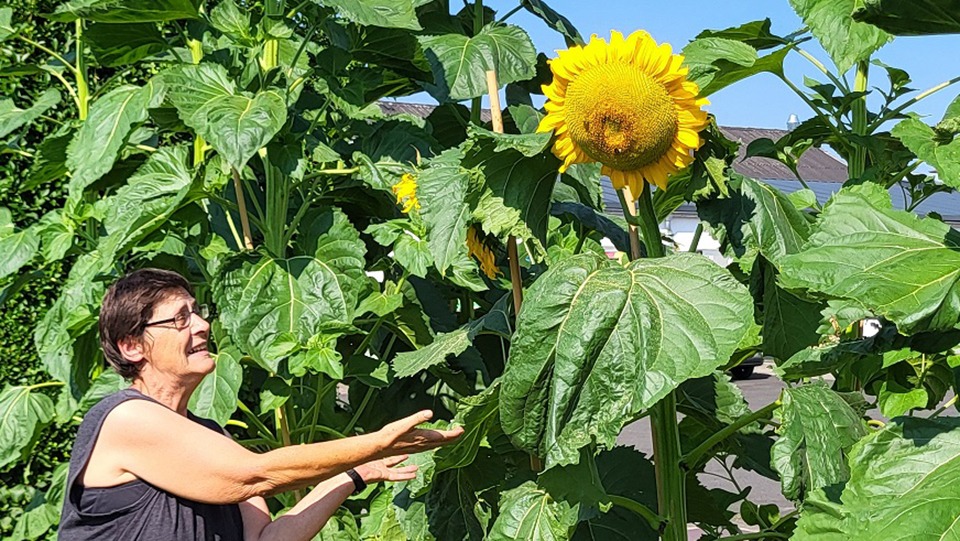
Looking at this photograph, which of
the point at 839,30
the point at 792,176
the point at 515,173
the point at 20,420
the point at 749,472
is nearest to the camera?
the point at 515,173

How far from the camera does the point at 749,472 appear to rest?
30.3ft

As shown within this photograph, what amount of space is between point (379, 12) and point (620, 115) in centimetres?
96

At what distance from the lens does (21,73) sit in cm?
344

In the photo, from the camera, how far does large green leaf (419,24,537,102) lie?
2551 millimetres

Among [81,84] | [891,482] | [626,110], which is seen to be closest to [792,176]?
[81,84]

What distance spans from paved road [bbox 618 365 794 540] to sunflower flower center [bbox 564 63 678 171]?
1.97 m

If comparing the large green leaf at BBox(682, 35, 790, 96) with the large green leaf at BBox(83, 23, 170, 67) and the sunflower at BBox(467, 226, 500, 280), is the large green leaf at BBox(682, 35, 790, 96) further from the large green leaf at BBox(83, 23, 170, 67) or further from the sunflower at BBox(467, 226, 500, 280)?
the large green leaf at BBox(83, 23, 170, 67)

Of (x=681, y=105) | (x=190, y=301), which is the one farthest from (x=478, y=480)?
(x=681, y=105)

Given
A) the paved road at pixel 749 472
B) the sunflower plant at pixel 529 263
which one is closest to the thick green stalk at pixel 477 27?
the sunflower plant at pixel 529 263

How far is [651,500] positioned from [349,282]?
35.2 inches

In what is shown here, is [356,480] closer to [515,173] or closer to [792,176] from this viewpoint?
[515,173]

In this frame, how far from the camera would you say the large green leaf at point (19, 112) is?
3.41 meters

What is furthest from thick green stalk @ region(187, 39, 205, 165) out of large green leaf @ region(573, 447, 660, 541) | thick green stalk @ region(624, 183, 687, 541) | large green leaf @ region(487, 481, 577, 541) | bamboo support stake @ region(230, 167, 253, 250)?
thick green stalk @ region(624, 183, 687, 541)

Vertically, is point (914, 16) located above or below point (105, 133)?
above
